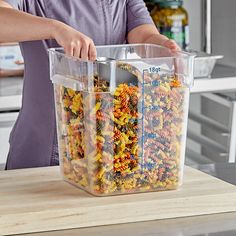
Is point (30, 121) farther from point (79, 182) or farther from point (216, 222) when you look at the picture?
point (216, 222)

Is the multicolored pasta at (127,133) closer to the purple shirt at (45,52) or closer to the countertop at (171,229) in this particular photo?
the countertop at (171,229)

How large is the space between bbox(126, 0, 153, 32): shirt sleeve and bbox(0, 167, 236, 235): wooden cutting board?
0.45 m

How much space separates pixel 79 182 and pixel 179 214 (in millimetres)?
180

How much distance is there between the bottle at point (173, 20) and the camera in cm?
272

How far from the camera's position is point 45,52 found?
1561 millimetres

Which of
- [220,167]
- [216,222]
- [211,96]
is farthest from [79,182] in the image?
[211,96]

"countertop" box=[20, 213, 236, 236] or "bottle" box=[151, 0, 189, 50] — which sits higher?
"bottle" box=[151, 0, 189, 50]

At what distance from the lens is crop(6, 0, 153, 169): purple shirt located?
61.5 inches

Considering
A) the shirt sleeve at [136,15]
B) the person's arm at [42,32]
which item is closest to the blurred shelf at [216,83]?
the shirt sleeve at [136,15]

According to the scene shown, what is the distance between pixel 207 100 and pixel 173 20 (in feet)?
1.47

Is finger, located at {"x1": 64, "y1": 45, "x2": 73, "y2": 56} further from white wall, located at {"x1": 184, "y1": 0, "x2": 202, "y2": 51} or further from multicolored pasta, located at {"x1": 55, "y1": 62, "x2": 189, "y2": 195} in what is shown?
white wall, located at {"x1": 184, "y1": 0, "x2": 202, "y2": 51}

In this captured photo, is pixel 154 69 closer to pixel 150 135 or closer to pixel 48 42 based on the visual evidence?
pixel 150 135

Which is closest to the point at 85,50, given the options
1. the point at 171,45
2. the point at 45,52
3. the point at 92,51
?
the point at 92,51

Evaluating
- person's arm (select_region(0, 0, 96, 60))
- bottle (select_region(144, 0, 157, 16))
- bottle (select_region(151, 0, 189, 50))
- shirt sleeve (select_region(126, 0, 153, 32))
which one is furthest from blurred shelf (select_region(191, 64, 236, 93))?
person's arm (select_region(0, 0, 96, 60))
